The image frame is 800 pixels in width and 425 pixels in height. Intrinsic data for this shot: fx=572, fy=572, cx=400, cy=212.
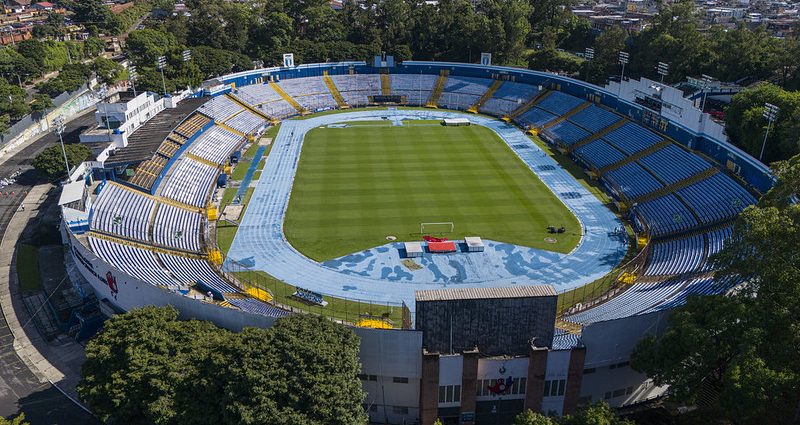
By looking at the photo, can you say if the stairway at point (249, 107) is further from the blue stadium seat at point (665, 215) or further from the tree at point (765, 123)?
the tree at point (765, 123)

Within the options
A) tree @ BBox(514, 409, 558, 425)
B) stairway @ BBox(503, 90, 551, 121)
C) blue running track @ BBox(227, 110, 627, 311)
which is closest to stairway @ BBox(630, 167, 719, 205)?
blue running track @ BBox(227, 110, 627, 311)

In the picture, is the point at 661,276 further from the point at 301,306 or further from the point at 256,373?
the point at 256,373

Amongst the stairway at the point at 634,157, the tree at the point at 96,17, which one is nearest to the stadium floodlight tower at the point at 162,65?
the stairway at the point at 634,157

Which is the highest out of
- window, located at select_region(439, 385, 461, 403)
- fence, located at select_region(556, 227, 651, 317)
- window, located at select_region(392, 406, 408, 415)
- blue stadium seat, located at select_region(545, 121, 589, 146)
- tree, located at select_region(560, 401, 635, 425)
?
tree, located at select_region(560, 401, 635, 425)

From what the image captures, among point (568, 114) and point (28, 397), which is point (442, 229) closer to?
point (28, 397)

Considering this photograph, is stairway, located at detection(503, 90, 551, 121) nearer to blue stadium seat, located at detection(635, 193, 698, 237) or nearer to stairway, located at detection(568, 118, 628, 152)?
stairway, located at detection(568, 118, 628, 152)

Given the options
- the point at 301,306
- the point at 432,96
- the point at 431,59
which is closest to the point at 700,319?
the point at 301,306
